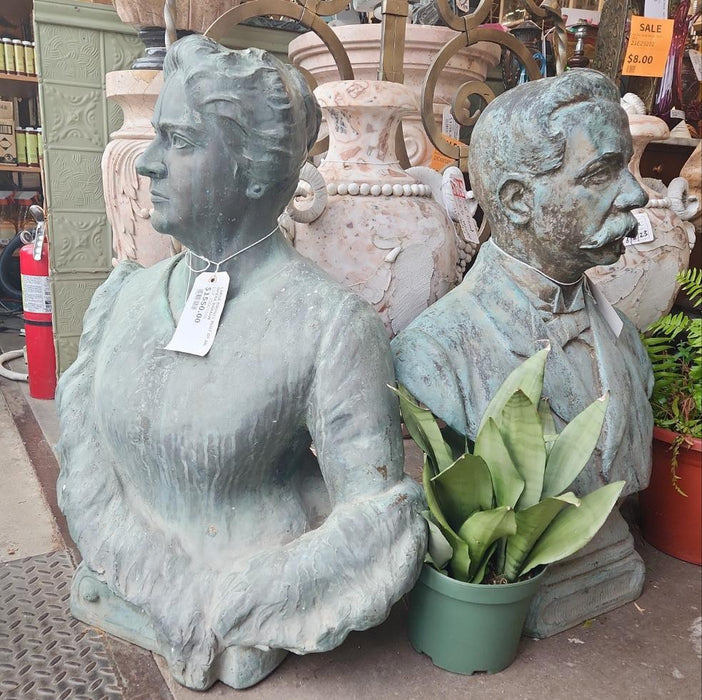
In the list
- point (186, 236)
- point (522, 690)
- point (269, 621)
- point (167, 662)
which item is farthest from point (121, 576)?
point (522, 690)

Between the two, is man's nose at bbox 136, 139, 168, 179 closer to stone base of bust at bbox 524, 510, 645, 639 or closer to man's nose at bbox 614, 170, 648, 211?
man's nose at bbox 614, 170, 648, 211

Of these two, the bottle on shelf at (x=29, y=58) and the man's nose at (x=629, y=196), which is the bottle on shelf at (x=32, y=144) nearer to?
the bottle on shelf at (x=29, y=58)

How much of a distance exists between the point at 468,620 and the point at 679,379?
29.2 inches

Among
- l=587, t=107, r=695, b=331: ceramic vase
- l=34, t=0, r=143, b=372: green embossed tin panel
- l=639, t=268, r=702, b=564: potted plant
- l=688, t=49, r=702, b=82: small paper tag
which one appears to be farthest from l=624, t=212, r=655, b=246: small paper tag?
l=34, t=0, r=143, b=372: green embossed tin panel

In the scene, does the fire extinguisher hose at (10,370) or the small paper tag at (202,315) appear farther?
the fire extinguisher hose at (10,370)

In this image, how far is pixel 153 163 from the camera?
99 centimetres

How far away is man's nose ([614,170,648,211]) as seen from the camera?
1.08 metres

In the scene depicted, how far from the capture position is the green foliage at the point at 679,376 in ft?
4.53

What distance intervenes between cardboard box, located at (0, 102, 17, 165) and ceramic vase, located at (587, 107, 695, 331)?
3680mm

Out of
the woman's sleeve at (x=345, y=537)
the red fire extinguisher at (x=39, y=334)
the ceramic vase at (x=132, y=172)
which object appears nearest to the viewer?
the woman's sleeve at (x=345, y=537)

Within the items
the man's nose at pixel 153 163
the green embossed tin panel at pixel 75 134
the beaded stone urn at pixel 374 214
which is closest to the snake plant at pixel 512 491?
the man's nose at pixel 153 163

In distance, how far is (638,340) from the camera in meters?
1.36

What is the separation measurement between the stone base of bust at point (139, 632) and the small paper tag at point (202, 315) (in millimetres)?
418

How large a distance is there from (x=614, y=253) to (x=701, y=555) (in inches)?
27.6
